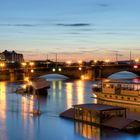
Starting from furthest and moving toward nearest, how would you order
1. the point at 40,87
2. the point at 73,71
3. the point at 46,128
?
the point at 73,71 < the point at 40,87 < the point at 46,128

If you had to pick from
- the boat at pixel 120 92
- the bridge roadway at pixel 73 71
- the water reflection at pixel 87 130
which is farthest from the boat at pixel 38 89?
the bridge roadway at pixel 73 71

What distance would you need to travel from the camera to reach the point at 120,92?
188ft

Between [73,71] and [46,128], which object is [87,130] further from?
[73,71]

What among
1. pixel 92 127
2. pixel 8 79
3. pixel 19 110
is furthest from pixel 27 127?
pixel 8 79

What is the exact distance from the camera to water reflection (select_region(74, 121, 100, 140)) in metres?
35.4

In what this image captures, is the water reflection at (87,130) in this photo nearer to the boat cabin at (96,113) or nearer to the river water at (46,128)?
the river water at (46,128)

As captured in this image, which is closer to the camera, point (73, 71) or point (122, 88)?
point (122, 88)

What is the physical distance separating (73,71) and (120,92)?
242 feet

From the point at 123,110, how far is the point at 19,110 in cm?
1545

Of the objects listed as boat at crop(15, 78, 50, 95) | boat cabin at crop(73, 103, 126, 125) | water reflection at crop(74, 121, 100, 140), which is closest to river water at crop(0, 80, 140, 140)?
water reflection at crop(74, 121, 100, 140)

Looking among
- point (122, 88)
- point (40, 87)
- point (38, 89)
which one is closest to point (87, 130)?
point (122, 88)

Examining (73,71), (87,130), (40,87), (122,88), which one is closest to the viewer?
(87,130)

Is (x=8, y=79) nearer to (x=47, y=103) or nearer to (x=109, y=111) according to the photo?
(x=47, y=103)

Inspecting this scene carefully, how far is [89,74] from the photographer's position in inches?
5320
